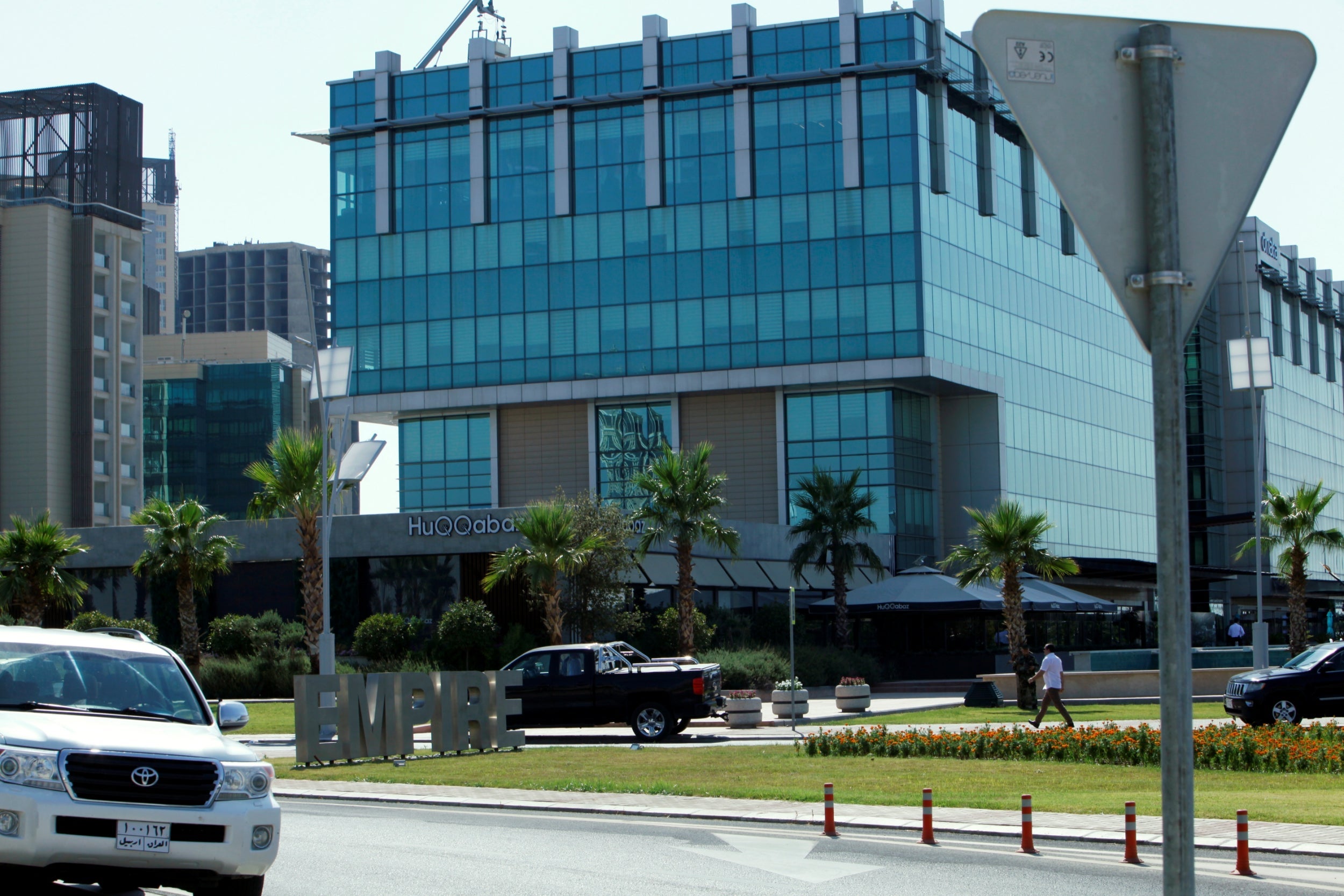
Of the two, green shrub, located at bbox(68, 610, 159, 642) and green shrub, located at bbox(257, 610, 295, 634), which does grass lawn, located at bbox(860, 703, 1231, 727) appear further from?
green shrub, located at bbox(68, 610, 159, 642)

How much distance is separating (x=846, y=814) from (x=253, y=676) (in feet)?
103

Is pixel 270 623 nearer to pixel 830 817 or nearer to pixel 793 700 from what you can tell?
pixel 793 700

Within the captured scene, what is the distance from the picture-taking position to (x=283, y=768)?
966 inches

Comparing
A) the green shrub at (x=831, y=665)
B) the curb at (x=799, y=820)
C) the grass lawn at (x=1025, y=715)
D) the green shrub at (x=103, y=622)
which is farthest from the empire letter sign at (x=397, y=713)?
the green shrub at (x=103, y=622)

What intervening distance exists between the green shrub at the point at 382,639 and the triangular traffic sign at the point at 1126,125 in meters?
43.0

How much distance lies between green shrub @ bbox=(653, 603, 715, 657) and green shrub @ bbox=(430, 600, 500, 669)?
189 inches

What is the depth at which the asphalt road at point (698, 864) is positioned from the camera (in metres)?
11.3

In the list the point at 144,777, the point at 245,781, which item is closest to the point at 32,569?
the point at 245,781

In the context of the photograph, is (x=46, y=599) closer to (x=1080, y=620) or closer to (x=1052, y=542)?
(x=1080, y=620)

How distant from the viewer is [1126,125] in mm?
3654

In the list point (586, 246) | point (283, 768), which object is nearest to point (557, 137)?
point (586, 246)

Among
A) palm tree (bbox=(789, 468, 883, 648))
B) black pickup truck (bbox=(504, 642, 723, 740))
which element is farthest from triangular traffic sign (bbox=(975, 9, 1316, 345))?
palm tree (bbox=(789, 468, 883, 648))

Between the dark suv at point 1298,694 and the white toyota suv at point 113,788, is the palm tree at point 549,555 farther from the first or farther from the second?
the white toyota suv at point 113,788

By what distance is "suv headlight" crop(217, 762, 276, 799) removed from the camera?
9.41 meters
